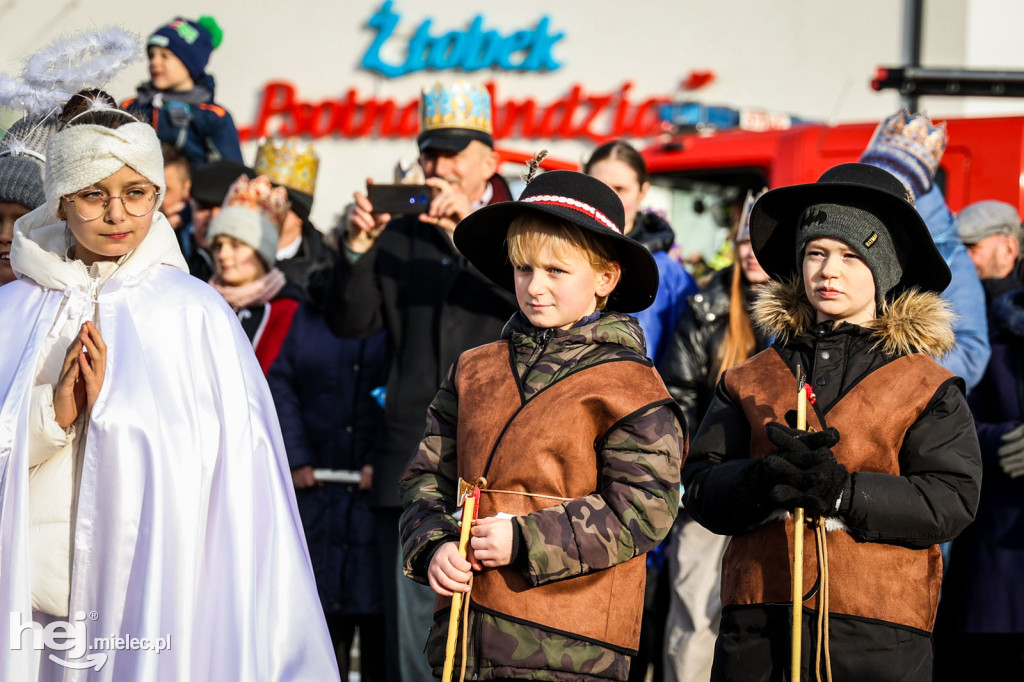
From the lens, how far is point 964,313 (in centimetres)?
504

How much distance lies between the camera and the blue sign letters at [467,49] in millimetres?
16219

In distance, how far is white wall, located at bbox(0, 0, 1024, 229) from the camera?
599 inches

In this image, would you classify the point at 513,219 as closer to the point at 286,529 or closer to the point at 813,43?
the point at 286,529

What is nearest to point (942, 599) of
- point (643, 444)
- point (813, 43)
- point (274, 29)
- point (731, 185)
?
point (643, 444)

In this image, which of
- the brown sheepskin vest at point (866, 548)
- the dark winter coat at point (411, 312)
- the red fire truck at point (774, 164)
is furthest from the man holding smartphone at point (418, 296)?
the red fire truck at point (774, 164)

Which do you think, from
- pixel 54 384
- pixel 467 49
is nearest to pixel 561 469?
pixel 54 384

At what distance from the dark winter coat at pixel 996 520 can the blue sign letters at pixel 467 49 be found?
1150 centimetres

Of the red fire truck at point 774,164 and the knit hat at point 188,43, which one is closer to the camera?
the knit hat at point 188,43

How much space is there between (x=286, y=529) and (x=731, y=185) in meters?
6.59

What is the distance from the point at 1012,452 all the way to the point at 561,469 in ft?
8.65

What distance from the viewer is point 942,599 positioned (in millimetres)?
5652

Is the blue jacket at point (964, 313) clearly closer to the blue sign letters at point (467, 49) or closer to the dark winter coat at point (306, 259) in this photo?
the dark winter coat at point (306, 259)

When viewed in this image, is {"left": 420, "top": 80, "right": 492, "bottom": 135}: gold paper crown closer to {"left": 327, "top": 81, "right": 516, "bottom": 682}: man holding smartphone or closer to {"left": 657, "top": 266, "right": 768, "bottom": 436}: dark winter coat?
{"left": 327, "top": 81, "right": 516, "bottom": 682}: man holding smartphone

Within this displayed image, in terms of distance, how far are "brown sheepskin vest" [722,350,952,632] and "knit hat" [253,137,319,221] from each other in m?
4.75
